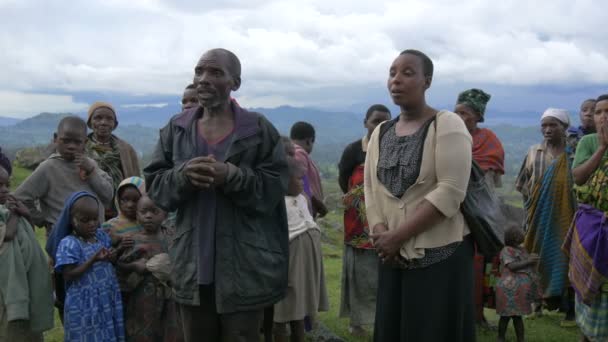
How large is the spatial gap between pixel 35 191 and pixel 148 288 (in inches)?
50.7

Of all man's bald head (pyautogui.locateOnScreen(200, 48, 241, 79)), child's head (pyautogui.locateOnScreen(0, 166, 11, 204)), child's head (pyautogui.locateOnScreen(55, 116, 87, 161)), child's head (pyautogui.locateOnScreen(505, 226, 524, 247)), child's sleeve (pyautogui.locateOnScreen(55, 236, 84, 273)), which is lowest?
child's head (pyautogui.locateOnScreen(505, 226, 524, 247))

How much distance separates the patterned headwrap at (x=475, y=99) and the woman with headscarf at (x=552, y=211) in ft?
3.84

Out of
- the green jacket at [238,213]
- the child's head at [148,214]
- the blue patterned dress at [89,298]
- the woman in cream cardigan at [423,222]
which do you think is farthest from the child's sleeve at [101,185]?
the woman in cream cardigan at [423,222]

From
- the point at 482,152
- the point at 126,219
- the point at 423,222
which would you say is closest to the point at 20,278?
the point at 126,219

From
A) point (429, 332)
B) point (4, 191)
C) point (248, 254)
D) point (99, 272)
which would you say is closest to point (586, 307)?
point (429, 332)

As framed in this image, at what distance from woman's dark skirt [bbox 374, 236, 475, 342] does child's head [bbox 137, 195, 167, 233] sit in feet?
6.00

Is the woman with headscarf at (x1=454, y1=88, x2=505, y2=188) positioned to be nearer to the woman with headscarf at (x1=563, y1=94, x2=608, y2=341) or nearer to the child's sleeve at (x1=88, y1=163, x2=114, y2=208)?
the woman with headscarf at (x1=563, y1=94, x2=608, y2=341)

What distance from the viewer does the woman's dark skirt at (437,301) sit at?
11.3 feet

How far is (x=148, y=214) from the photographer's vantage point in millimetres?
4359

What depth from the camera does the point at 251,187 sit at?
10.3ft

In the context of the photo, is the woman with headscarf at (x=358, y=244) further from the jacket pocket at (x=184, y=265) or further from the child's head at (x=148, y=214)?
the jacket pocket at (x=184, y=265)

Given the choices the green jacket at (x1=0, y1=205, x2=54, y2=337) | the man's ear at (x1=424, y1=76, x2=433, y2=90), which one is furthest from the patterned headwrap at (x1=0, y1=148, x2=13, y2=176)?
the man's ear at (x1=424, y1=76, x2=433, y2=90)

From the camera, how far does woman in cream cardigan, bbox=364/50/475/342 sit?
340 cm

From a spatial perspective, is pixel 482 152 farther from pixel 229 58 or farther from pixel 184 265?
pixel 184 265
